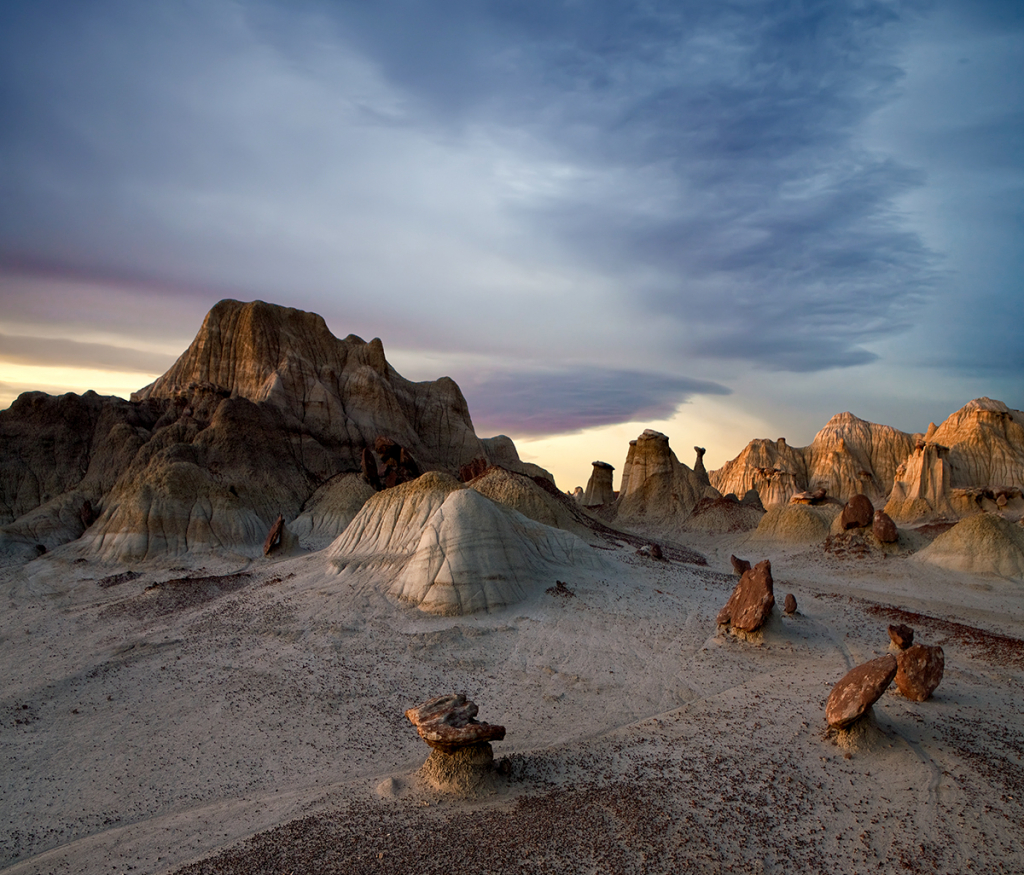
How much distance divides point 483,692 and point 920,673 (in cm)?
849

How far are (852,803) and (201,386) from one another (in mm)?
46462

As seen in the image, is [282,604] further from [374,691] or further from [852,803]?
[852,803]

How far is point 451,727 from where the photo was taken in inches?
343

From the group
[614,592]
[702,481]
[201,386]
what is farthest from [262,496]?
[702,481]

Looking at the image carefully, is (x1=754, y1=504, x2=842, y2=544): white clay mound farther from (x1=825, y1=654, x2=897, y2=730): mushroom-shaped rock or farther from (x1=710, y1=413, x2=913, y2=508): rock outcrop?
(x1=825, y1=654, x2=897, y2=730): mushroom-shaped rock

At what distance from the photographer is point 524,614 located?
1738 cm

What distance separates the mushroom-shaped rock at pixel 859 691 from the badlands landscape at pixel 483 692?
0.15ft

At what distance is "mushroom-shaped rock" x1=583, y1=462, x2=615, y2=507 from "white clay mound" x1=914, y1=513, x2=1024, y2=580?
124 ft

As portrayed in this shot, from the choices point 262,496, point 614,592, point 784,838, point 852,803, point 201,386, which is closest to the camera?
point 784,838

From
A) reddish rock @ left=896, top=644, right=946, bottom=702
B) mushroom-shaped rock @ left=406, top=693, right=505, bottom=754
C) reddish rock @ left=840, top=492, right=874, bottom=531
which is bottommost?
mushroom-shaped rock @ left=406, top=693, right=505, bottom=754

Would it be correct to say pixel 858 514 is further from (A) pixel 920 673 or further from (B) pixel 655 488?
(A) pixel 920 673

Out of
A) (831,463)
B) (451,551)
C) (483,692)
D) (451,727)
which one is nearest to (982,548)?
(451,551)

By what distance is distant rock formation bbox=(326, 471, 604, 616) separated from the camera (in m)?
17.8

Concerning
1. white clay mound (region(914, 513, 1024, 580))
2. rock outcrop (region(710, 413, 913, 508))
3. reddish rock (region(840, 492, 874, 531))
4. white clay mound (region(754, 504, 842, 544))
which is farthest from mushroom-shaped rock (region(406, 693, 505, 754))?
rock outcrop (region(710, 413, 913, 508))
